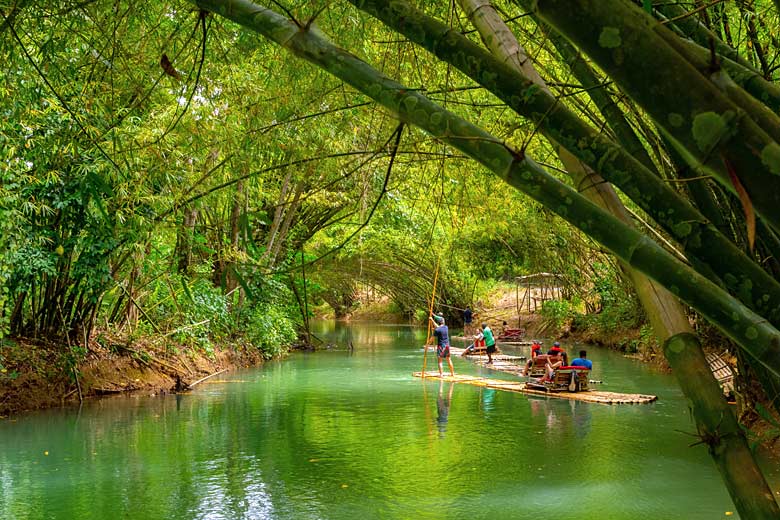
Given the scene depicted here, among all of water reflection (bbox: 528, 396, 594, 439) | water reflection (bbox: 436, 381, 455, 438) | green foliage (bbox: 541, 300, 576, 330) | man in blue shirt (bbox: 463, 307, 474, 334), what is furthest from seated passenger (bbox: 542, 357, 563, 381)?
man in blue shirt (bbox: 463, 307, 474, 334)

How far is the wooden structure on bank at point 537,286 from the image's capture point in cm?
2680

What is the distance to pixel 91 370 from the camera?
38.7 feet

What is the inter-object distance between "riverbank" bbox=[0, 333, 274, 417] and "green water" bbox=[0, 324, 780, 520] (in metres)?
0.42

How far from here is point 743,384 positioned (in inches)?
307

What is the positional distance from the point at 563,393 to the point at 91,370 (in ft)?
22.4

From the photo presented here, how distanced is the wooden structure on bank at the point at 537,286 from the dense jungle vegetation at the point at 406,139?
1128cm

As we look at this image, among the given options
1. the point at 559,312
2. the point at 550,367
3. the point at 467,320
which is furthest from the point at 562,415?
the point at 467,320

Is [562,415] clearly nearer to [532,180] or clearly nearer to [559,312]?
[532,180]

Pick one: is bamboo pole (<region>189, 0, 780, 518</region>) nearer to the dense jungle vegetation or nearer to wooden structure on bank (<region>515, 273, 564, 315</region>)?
the dense jungle vegetation

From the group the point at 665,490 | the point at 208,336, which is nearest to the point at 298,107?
the point at 665,490

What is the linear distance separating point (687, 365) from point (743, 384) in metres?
6.37

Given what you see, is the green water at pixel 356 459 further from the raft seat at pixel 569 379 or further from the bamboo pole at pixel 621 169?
the bamboo pole at pixel 621 169

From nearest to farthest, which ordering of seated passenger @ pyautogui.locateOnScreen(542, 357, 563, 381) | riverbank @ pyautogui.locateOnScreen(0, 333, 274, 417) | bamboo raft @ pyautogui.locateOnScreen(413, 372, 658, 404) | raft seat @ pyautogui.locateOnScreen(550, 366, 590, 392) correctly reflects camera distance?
riverbank @ pyautogui.locateOnScreen(0, 333, 274, 417)
bamboo raft @ pyautogui.locateOnScreen(413, 372, 658, 404)
raft seat @ pyautogui.locateOnScreen(550, 366, 590, 392)
seated passenger @ pyautogui.locateOnScreen(542, 357, 563, 381)

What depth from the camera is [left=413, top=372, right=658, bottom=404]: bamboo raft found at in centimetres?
1134
